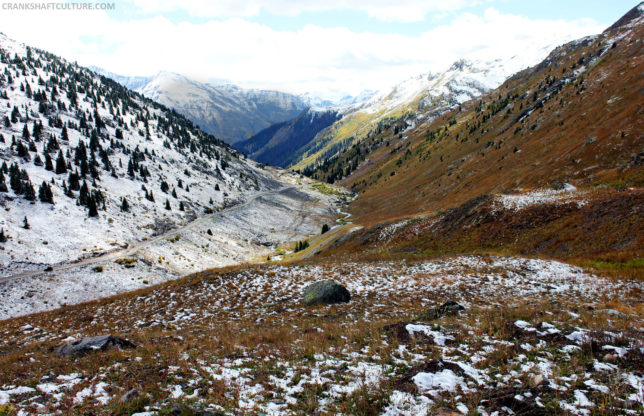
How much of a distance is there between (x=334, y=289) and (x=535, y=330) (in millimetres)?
12985

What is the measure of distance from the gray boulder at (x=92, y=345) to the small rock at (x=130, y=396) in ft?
20.4

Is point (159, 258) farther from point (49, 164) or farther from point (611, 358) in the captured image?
point (611, 358)

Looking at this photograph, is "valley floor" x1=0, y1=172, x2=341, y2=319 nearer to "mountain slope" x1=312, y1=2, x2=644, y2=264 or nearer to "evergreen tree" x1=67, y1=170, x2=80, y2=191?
"evergreen tree" x1=67, y1=170, x2=80, y2=191

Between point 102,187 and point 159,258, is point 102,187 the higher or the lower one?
the higher one

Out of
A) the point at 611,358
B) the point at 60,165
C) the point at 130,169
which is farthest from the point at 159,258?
the point at 611,358

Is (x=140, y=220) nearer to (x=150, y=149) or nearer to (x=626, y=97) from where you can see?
(x=150, y=149)

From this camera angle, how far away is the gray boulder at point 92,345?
42.9 feet

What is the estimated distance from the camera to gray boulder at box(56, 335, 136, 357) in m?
A: 13.1

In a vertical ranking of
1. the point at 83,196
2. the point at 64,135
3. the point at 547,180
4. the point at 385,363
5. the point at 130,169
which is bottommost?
the point at 547,180

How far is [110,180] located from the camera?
108312mm

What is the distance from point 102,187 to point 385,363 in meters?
118


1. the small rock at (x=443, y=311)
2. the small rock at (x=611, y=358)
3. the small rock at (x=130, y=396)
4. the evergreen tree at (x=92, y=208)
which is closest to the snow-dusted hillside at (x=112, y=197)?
the evergreen tree at (x=92, y=208)

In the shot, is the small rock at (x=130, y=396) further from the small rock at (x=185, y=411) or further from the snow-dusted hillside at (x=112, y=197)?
the snow-dusted hillside at (x=112, y=197)

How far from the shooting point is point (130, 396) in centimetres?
816
